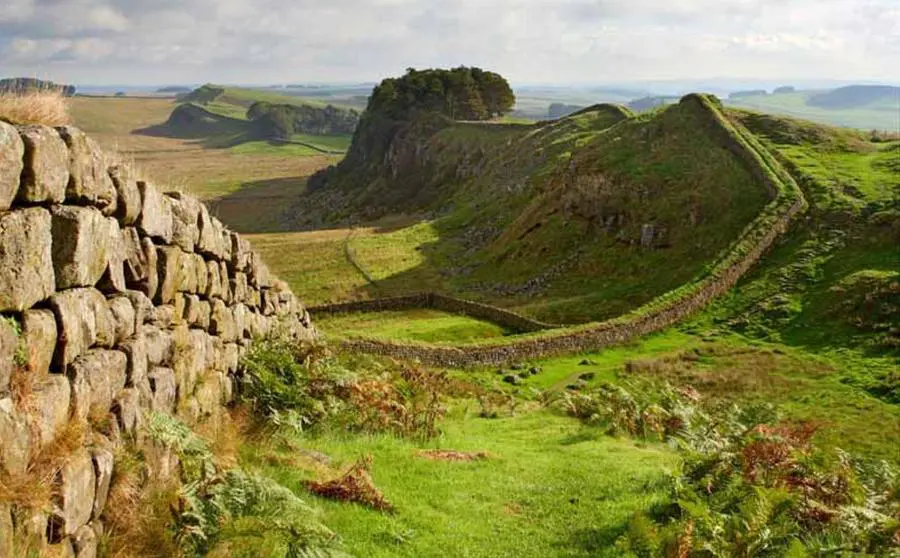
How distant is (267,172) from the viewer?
7047 inches

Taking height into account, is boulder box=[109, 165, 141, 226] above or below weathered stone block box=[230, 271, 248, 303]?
above

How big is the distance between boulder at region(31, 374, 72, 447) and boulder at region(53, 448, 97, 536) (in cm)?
34

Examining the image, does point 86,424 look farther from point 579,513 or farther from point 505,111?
point 505,111

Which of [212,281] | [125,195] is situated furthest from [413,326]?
Answer: [125,195]

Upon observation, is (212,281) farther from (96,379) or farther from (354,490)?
(96,379)

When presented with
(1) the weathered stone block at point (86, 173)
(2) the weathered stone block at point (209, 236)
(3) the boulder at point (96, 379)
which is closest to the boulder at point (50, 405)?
(3) the boulder at point (96, 379)

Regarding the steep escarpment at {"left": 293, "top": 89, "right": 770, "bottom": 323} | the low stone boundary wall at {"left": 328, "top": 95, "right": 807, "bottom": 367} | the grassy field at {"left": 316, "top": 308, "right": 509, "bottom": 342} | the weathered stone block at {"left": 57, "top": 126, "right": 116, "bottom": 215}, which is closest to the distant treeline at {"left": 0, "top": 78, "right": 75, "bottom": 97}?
the weathered stone block at {"left": 57, "top": 126, "right": 116, "bottom": 215}

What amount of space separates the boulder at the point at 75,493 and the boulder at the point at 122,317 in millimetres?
2238

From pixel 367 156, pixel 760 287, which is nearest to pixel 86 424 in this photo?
pixel 760 287

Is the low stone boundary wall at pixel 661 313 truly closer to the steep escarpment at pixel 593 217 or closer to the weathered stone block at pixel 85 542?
the steep escarpment at pixel 593 217

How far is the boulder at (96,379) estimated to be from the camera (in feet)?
27.2

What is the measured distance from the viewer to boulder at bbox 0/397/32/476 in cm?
682

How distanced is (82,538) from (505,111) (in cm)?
13678

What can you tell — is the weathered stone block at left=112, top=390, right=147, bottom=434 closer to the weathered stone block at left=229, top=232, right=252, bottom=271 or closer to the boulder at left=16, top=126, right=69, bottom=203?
the boulder at left=16, top=126, right=69, bottom=203
